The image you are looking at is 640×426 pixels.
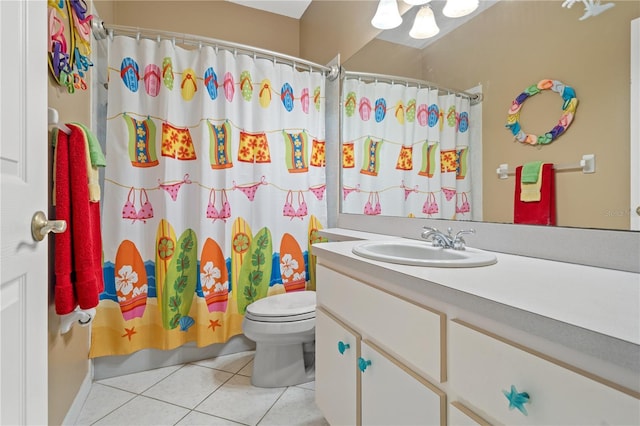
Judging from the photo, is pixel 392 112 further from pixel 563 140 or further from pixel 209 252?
pixel 209 252

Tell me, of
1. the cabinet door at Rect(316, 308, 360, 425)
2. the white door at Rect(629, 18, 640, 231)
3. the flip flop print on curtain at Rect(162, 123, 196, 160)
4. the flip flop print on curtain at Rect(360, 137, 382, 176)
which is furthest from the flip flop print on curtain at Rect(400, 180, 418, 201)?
the flip flop print on curtain at Rect(162, 123, 196, 160)

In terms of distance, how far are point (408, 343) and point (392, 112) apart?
4.52 feet

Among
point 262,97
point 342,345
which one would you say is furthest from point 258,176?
point 342,345

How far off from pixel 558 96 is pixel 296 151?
1505mm

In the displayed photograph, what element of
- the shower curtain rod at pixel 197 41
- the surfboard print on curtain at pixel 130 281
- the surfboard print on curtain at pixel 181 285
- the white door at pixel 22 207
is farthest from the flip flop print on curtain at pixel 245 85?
the white door at pixel 22 207

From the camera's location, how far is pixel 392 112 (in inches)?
72.7

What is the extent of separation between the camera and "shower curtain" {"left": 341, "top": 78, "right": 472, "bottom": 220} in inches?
55.8

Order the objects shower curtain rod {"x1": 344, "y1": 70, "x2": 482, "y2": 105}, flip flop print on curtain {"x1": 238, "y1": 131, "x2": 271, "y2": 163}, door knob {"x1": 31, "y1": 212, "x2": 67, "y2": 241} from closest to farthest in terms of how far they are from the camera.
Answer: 1. door knob {"x1": 31, "y1": 212, "x2": 67, "y2": 241}
2. shower curtain rod {"x1": 344, "y1": 70, "x2": 482, "y2": 105}
3. flip flop print on curtain {"x1": 238, "y1": 131, "x2": 271, "y2": 163}

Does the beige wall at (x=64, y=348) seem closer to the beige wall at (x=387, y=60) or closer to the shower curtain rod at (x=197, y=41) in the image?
the shower curtain rod at (x=197, y=41)

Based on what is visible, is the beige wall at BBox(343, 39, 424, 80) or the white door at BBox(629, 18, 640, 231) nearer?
the white door at BBox(629, 18, 640, 231)

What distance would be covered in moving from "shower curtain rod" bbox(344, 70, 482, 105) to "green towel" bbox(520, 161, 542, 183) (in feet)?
1.15

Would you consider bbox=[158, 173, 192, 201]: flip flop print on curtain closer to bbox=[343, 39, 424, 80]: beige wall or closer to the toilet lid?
the toilet lid

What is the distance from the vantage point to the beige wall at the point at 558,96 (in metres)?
0.89

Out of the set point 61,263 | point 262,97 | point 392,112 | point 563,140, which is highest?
point 262,97
